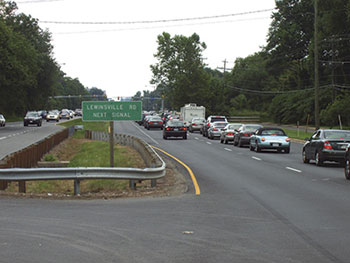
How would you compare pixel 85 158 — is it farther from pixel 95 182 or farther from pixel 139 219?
pixel 139 219

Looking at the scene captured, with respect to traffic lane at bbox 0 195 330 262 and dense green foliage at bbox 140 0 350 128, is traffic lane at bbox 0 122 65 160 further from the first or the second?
dense green foliage at bbox 140 0 350 128

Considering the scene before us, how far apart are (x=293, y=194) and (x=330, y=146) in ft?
30.0

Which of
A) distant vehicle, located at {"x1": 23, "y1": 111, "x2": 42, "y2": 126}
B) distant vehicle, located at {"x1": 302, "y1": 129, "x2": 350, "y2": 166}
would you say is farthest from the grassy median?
distant vehicle, located at {"x1": 23, "y1": 111, "x2": 42, "y2": 126}

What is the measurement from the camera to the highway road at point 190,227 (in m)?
7.09

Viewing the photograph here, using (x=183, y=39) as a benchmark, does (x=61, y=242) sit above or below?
below

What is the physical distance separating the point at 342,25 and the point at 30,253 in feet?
206

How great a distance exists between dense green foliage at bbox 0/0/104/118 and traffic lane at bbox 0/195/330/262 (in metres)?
48.1

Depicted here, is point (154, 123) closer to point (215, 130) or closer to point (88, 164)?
point (215, 130)

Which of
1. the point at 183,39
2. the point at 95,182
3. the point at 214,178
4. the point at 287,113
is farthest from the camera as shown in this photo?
the point at 183,39

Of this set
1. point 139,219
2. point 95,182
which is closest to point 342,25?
point 95,182

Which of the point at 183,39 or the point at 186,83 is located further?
the point at 183,39

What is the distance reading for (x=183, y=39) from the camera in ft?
418

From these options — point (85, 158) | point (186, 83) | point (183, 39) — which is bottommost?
point (85, 158)

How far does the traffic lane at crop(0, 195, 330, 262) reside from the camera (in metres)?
7.03
